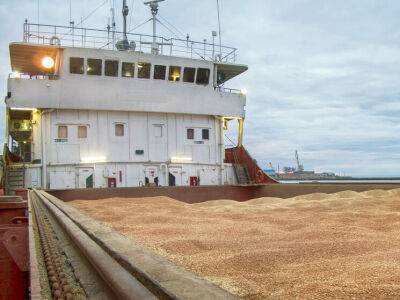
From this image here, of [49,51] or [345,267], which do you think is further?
[49,51]

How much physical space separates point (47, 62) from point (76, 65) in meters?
1.01

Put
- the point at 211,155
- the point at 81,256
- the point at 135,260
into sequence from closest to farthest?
the point at 135,260 → the point at 81,256 → the point at 211,155

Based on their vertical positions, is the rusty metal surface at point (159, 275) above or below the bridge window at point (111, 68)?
below

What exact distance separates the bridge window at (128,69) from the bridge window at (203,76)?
2676mm

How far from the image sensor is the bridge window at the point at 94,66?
15977mm

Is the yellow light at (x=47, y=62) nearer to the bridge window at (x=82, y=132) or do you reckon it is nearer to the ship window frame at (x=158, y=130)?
the bridge window at (x=82, y=132)

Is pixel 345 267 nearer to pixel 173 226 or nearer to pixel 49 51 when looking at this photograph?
pixel 173 226

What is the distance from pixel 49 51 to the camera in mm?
15797

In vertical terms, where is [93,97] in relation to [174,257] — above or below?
above

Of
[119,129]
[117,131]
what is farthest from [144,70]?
[117,131]

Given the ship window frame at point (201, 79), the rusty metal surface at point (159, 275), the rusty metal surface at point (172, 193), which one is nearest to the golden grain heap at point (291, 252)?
the rusty metal surface at point (159, 275)

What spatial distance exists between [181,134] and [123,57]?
3664mm

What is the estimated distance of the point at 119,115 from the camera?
1625 cm

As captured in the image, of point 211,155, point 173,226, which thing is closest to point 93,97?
point 211,155
